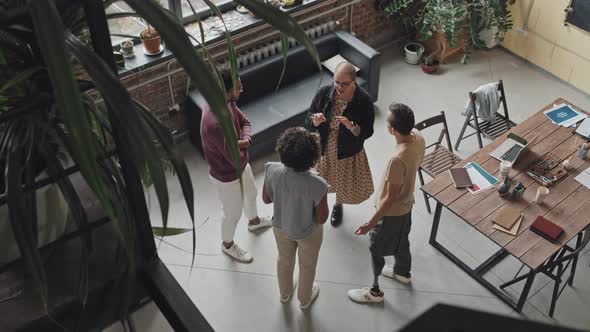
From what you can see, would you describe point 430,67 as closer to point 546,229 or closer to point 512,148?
point 512,148

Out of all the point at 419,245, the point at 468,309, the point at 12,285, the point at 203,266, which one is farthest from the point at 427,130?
the point at 468,309

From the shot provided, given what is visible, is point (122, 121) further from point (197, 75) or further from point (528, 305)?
point (528, 305)

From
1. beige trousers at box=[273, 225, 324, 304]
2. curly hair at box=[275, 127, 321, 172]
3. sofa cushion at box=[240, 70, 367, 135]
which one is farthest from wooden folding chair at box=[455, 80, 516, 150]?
curly hair at box=[275, 127, 321, 172]

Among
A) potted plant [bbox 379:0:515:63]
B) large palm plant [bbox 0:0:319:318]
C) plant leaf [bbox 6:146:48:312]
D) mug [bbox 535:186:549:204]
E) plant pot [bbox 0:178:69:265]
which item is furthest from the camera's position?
potted plant [bbox 379:0:515:63]

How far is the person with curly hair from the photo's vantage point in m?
3.44

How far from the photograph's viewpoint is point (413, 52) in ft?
22.7

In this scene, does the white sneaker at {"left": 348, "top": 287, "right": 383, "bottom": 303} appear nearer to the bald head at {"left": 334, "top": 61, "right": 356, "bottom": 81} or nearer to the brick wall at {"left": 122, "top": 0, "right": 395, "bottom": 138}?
the bald head at {"left": 334, "top": 61, "right": 356, "bottom": 81}

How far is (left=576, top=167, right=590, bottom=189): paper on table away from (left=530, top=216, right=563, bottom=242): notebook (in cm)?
55

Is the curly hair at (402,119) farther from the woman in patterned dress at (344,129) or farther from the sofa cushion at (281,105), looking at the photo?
the sofa cushion at (281,105)

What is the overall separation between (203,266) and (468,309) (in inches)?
173

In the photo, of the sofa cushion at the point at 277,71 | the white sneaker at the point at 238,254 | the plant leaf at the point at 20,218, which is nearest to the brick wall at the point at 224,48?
the sofa cushion at the point at 277,71

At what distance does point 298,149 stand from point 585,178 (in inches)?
94.0

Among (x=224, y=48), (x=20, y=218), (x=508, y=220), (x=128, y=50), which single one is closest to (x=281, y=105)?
(x=224, y=48)

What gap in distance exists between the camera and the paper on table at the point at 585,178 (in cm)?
452
